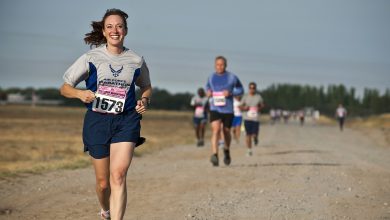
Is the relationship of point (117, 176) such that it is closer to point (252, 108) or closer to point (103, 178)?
point (103, 178)

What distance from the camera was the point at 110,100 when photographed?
7.16m

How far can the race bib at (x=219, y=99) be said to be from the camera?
49.4 ft

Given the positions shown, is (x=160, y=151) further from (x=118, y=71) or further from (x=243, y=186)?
(x=118, y=71)

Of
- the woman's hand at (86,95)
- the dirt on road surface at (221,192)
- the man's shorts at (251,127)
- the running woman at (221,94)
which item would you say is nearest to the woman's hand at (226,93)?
the running woman at (221,94)

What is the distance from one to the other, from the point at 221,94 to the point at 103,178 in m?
7.78

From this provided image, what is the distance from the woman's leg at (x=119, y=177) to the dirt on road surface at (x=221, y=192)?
61.2 inches

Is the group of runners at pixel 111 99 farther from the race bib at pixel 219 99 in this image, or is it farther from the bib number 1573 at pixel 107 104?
the race bib at pixel 219 99

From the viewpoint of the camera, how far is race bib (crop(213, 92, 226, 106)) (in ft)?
49.4

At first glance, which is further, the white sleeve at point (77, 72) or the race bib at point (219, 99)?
the race bib at point (219, 99)

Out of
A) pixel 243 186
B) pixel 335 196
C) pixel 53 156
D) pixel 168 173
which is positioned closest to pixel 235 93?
pixel 168 173

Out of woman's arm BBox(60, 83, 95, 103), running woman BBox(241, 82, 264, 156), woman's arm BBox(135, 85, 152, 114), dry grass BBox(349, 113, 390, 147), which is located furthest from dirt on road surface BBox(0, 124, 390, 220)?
dry grass BBox(349, 113, 390, 147)

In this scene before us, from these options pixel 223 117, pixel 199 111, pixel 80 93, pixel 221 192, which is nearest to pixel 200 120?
Answer: pixel 199 111

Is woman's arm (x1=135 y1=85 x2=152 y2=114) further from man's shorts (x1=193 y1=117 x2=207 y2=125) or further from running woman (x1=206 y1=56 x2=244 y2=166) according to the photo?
man's shorts (x1=193 y1=117 x2=207 y2=125)

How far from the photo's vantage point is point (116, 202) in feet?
Result: 23.5
